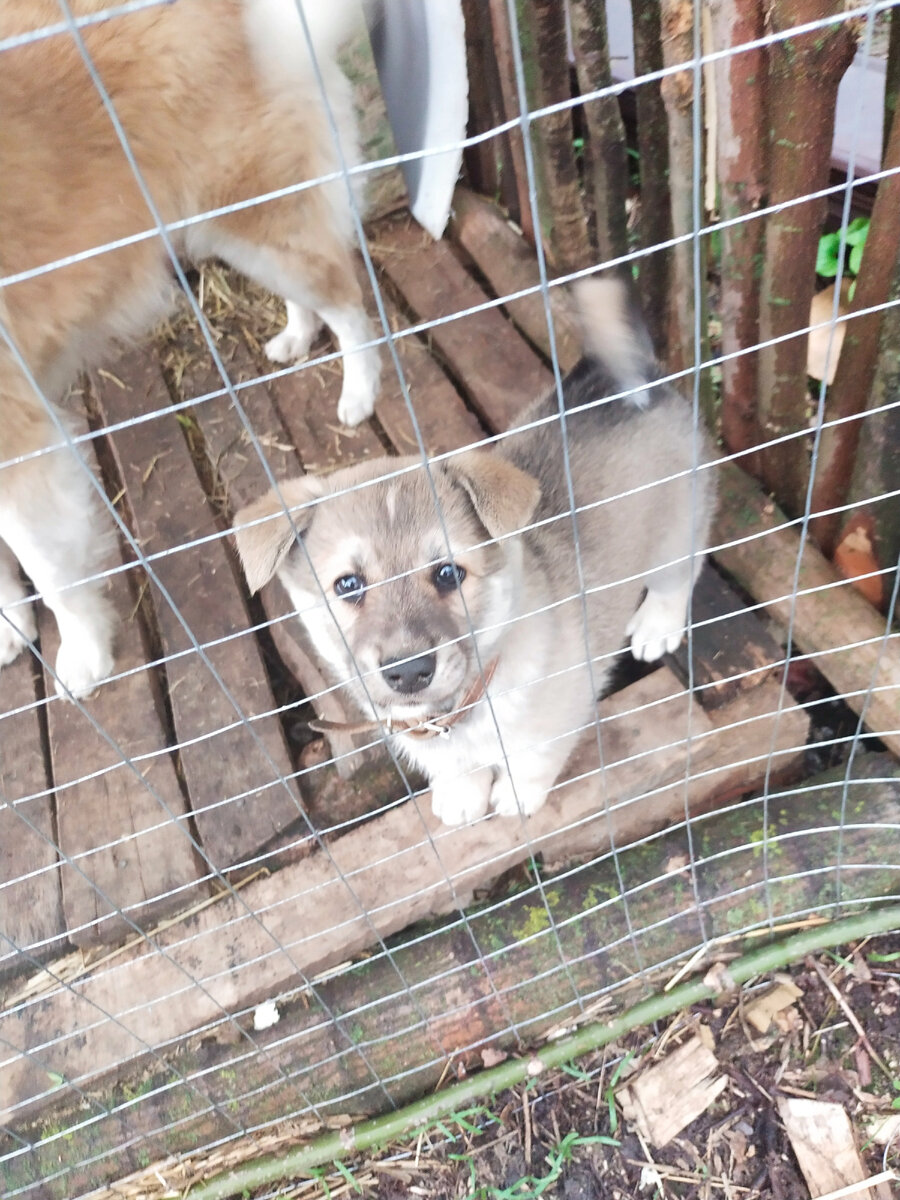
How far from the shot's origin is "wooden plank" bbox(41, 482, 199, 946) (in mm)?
2049

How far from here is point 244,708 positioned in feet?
7.52

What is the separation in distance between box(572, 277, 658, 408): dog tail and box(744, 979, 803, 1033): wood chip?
1325mm

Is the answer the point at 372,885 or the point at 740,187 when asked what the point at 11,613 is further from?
the point at 740,187

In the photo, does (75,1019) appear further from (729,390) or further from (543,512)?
(729,390)

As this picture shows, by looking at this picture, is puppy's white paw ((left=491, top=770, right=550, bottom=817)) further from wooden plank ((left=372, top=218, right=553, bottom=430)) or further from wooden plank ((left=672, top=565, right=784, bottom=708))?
wooden plank ((left=372, top=218, right=553, bottom=430))

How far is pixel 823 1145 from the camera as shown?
1.82 meters

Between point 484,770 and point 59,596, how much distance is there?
115cm

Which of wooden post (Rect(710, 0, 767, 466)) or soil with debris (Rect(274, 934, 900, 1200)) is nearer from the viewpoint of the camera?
wooden post (Rect(710, 0, 767, 466))

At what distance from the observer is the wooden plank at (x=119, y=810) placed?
6.72 feet

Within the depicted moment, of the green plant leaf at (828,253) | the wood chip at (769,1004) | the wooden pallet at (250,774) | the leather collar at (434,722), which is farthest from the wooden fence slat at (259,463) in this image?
the green plant leaf at (828,253)

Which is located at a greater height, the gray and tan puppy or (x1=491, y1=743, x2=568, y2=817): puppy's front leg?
the gray and tan puppy

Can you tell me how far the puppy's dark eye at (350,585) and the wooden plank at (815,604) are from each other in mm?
806

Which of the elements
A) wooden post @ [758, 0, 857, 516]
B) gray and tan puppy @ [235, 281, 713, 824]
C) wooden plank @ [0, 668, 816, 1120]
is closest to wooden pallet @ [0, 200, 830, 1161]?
wooden plank @ [0, 668, 816, 1120]

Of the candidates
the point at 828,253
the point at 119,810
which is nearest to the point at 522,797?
the point at 119,810
